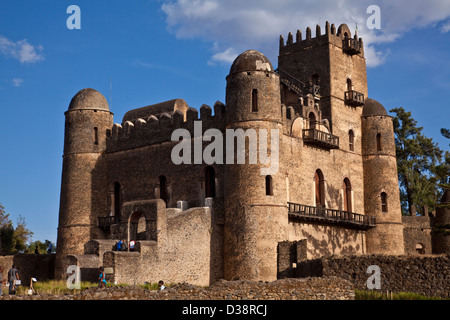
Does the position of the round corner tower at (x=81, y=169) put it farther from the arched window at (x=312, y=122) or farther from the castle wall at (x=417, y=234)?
the castle wall at (x=417, y=234)

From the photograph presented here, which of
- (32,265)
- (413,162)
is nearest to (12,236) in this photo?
(32,265)

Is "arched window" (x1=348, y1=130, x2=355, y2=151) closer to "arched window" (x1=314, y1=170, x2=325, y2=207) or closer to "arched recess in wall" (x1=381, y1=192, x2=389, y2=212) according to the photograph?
"arched recess in wall" (x1=381, y1=192, x2=389, y2=212)

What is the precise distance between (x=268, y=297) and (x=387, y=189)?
2066 cm

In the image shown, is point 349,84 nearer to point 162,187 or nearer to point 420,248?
point 420,248

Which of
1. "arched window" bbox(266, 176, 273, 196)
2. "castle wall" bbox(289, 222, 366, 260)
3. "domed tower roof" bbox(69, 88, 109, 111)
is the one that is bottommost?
"castle wall" bbox(289, 222, 366, 260)

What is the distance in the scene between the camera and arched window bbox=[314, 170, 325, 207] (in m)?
39.6

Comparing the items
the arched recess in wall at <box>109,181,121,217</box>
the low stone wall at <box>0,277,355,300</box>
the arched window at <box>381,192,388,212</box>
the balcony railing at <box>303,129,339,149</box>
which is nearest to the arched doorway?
the arched recess in wall at <box>109,181,121,217</box>

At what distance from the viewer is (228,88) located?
35.6 m

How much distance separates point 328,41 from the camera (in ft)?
140

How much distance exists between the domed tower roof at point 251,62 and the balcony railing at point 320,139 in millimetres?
4765

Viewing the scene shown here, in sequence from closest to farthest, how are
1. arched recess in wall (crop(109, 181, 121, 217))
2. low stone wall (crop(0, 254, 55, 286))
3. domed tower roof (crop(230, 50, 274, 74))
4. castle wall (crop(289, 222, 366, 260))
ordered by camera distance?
1. domed tower roof (crop(230, 50, 274, 74))
2. castle wall (crop(289, 222, 366, 260))
3. low stone wall (crop(0, 254, 55, 286))
4. arched recess in wall (crop(109, 181, 121, 217))
